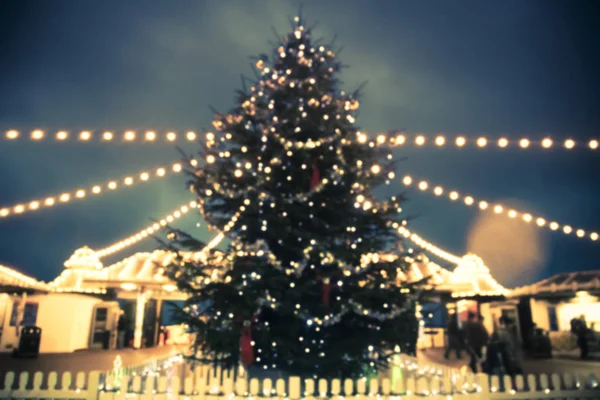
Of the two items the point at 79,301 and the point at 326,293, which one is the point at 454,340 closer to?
the point at 326,293

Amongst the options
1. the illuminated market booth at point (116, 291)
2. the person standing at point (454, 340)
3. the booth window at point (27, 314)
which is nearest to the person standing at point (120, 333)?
the illuminated market booth at point (116, 291)

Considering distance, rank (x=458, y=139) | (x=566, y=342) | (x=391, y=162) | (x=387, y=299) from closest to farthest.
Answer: (x=387, y=299)
(x=391, y=162)
(x=458, y=139)
(x=566, y=342)

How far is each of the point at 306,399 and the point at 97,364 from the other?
1123 cm

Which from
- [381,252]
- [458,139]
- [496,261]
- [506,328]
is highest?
[496,261]

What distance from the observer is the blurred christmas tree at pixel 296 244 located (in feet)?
20.9

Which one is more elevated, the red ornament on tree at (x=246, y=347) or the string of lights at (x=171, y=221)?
the string of lights at (x=171, y=221)

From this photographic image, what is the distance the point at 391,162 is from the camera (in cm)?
754

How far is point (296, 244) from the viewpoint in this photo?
6945 millimetres

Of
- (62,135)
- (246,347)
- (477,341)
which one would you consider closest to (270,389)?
(246,347)

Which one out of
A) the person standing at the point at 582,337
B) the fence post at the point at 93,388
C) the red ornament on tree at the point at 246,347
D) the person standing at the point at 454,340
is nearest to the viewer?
the fence post at the point at 93,388

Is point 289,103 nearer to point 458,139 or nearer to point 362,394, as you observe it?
point 458,139

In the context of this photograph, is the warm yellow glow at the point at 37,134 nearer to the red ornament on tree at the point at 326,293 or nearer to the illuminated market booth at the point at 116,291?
the red ornament on tree at the point at 326,293

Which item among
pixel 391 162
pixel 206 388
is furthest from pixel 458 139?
pixel 206 388

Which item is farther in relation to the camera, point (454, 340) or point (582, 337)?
point (454, 340)
